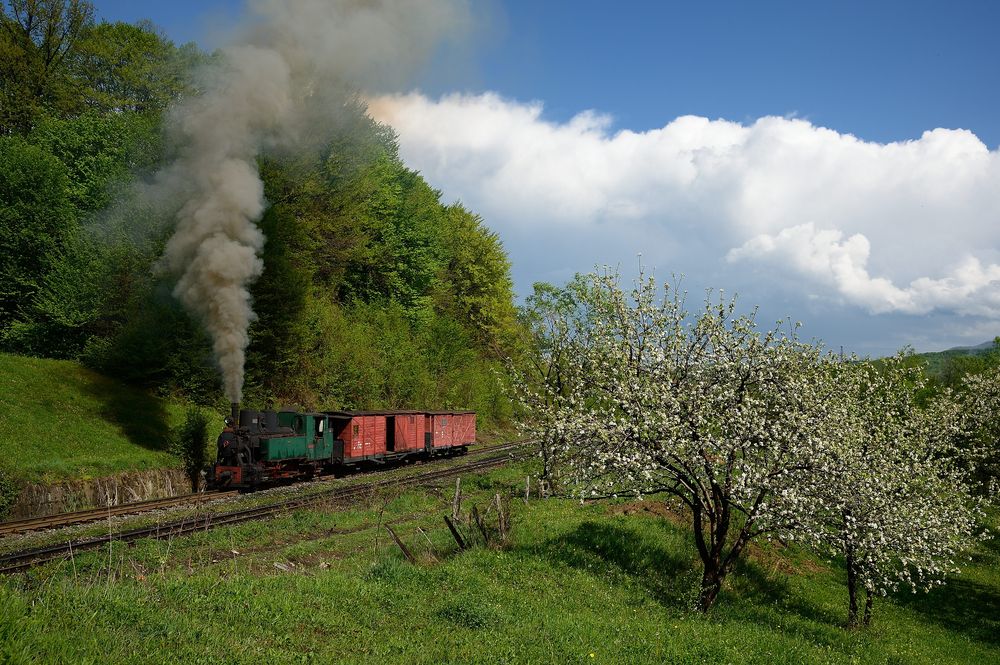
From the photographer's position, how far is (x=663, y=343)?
18953mm

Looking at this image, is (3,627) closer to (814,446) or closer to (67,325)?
(814,446)

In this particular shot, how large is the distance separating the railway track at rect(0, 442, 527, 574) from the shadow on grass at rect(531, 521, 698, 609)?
33.7 feet

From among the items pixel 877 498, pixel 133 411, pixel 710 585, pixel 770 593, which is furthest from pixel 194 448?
pixel 877 498

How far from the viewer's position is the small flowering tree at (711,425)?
16.0 meters

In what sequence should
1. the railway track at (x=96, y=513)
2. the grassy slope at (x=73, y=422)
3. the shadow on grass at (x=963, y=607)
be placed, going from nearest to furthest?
1. the railway track at (x=96, y=513)
2. the shadow on grass at (x=963, y=607)
3. the grassy slope at (x=73, y=422)

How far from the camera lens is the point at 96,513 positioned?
77.4 ft

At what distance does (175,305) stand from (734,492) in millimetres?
33070

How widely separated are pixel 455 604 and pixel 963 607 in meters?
22.3

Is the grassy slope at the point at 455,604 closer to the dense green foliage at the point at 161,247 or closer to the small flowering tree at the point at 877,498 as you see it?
the small flowering tree at the point at 877,498

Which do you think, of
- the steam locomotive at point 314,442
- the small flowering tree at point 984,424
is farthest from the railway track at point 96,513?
the small flowering tree at point 984,424

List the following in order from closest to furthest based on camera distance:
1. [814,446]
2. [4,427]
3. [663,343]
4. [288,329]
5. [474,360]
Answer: [814,446] < [663,343] < [4,427] < [288,329] < [474,360]

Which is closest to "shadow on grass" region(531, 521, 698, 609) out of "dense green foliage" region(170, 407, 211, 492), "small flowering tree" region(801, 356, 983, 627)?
"small flowering tree" region(801, 356, 983, 627)

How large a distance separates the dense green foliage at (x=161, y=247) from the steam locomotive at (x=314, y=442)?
21.9ft


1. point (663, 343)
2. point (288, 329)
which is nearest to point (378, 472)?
point (288, 329)
